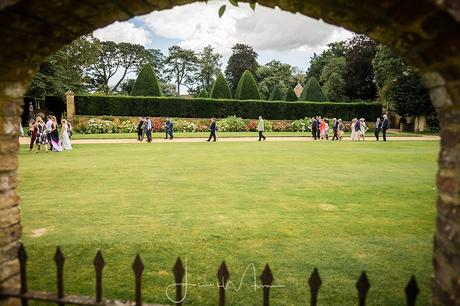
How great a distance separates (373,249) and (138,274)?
376 centimetres

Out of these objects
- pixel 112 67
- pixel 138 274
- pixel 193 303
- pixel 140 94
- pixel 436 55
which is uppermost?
pixel 112 67

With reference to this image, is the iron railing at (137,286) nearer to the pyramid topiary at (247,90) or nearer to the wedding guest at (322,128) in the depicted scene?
the wedding guest at (322,128)

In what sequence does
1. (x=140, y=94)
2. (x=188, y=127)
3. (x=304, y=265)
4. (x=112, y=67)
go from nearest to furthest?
(x=304, y=265) → (x=188, y=127) → (x=140, y=94) → (x=112, y=67)

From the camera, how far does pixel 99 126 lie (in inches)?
1201

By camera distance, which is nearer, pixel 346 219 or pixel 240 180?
pixel 346 219

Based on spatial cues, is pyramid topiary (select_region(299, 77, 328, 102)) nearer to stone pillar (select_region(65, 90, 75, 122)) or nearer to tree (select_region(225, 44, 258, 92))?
stone pillar (select_region(65, 90, 75, 122))

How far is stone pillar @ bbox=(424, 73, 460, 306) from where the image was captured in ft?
9.36

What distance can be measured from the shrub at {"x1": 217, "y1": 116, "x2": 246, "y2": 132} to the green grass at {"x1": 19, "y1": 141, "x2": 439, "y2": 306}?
2139 cm

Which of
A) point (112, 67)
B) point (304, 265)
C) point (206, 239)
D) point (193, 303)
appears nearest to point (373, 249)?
point (304, 265)

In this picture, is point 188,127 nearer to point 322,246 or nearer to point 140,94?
point 140,94

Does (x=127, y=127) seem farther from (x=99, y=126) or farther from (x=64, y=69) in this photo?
(x=64, y=69)

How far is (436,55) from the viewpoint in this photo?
2629mm

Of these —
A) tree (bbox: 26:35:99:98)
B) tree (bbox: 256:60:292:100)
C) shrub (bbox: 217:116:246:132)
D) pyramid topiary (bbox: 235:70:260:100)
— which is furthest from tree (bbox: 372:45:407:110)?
tree (bbox: 256:60:292:100)

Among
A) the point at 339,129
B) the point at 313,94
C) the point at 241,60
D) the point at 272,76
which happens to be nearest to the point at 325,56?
the point at 272,76
